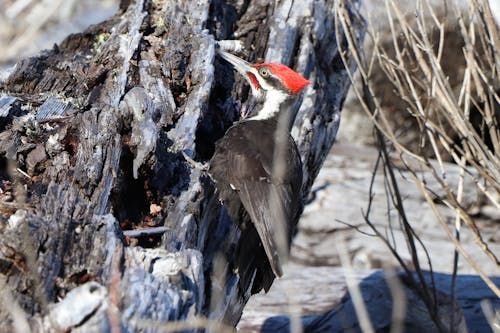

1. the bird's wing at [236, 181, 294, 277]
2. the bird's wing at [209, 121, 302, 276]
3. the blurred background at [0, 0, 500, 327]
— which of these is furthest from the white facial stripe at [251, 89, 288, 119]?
the blurred background at [0, 0, 500, 327]

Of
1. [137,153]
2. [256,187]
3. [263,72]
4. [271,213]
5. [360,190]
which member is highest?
[263,72]

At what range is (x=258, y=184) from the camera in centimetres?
452

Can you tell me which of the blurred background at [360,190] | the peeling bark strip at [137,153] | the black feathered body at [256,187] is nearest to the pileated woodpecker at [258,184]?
the black feathered body at [256,187]

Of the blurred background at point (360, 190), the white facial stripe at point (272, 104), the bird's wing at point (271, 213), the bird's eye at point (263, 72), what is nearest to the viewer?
the bird's wing at point (271, 213)

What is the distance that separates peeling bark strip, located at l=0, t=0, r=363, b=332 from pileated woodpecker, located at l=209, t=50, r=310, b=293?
0.11m

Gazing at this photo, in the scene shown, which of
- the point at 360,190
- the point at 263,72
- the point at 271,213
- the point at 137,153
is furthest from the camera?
the point at 360,190

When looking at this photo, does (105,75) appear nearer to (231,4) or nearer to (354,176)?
(231,4)

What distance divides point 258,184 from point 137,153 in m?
0.81

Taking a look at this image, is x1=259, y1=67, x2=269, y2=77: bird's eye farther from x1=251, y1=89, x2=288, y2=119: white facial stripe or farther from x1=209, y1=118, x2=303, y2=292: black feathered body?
x1=209, y1=118, x2=303, y2=292: black feathered body

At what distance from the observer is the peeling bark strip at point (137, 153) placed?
3098mm

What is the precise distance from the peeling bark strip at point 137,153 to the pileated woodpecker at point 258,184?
0.35ft

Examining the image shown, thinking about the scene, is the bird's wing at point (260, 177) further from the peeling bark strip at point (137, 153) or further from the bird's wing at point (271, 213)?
the peeling bark strip at point (137, 153)

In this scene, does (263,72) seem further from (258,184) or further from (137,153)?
(137,153)

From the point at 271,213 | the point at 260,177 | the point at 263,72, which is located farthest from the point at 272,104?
the point at 271,213
